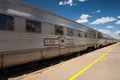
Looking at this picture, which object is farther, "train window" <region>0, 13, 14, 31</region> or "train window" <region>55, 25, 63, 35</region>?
"train window" <region>55, 25, 63, 35</region>

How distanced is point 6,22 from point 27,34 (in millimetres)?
1281

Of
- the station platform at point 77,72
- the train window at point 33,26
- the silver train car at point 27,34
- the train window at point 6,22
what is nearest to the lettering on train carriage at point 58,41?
the silver train car at point 27,34

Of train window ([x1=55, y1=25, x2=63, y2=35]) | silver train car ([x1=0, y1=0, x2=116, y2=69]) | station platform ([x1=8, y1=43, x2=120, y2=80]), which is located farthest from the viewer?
train window ([x1=55, y1=25, x2=63, y2=35])

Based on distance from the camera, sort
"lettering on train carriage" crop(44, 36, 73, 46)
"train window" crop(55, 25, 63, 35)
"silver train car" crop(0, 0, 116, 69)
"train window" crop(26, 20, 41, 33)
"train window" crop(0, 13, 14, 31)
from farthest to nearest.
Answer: "train window" crop(55, 25, 63, 35) → "lettering on train carriage" crop(44, 36, 73, 46) → "train window" crop(26, 20, 41, 33) → "silver train car" crop(0, 0, 116, 69) → "train window" crop(0, 13, 14, 31)

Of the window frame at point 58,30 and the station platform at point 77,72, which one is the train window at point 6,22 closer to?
the station platform at point 77,72

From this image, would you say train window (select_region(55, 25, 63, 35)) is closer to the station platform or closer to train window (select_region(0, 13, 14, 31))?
the station platform

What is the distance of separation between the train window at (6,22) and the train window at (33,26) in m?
0.98

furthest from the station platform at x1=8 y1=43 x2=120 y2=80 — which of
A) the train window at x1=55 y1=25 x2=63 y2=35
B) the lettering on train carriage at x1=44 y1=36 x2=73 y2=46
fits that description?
the train window at x1=55 y1=25 x2=63 y2=35

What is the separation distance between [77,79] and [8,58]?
8.98 feet

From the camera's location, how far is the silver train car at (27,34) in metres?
5.82

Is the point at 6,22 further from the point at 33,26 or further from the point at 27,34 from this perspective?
the point at 33,26

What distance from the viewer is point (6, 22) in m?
5.90

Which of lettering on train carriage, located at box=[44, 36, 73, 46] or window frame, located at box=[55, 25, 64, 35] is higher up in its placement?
window frame, located at box=[55, 25, 64, 35]

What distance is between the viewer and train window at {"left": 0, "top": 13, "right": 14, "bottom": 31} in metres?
5.71
